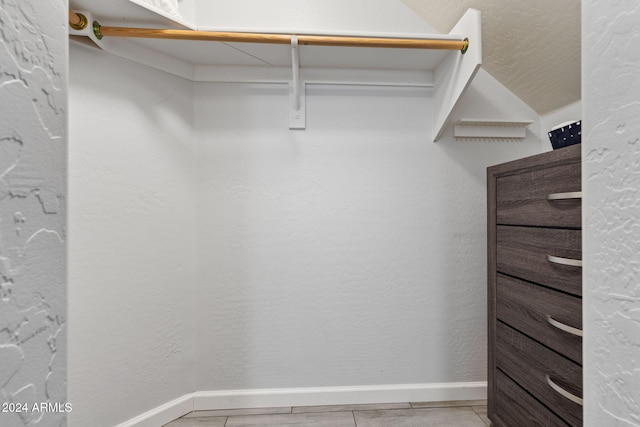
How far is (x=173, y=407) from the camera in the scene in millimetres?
1251

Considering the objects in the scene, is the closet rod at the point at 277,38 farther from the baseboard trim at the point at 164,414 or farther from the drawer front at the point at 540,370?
the baseboard trim at the point at 164,414

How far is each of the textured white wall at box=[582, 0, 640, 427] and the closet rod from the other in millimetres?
740

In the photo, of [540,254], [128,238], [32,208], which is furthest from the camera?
[128,238]

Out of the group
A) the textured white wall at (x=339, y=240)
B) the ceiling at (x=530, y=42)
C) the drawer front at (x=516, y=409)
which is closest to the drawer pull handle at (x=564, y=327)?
the drawer front at (x=516, y=409)

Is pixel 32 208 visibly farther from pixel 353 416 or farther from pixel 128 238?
pixel 353 416

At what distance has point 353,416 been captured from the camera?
1271 mm

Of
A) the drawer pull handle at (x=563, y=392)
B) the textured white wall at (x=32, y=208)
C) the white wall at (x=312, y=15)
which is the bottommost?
the drawer pull handle at (x=563, y=392)

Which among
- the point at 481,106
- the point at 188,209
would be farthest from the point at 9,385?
the point at 481,106

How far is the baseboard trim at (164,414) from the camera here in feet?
3.80

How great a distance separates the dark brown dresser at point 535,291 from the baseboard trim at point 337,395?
221 millimetres

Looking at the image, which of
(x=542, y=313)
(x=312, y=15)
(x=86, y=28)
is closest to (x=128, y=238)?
(x=86, y=28)

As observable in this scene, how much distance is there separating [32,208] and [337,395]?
1.40 m

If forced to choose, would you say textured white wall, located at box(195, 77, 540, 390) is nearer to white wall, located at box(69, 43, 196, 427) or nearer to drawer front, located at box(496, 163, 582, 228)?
white wall, located at box(69, 43, 196, 427)

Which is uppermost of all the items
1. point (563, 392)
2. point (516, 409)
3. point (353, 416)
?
point (563, 392)
